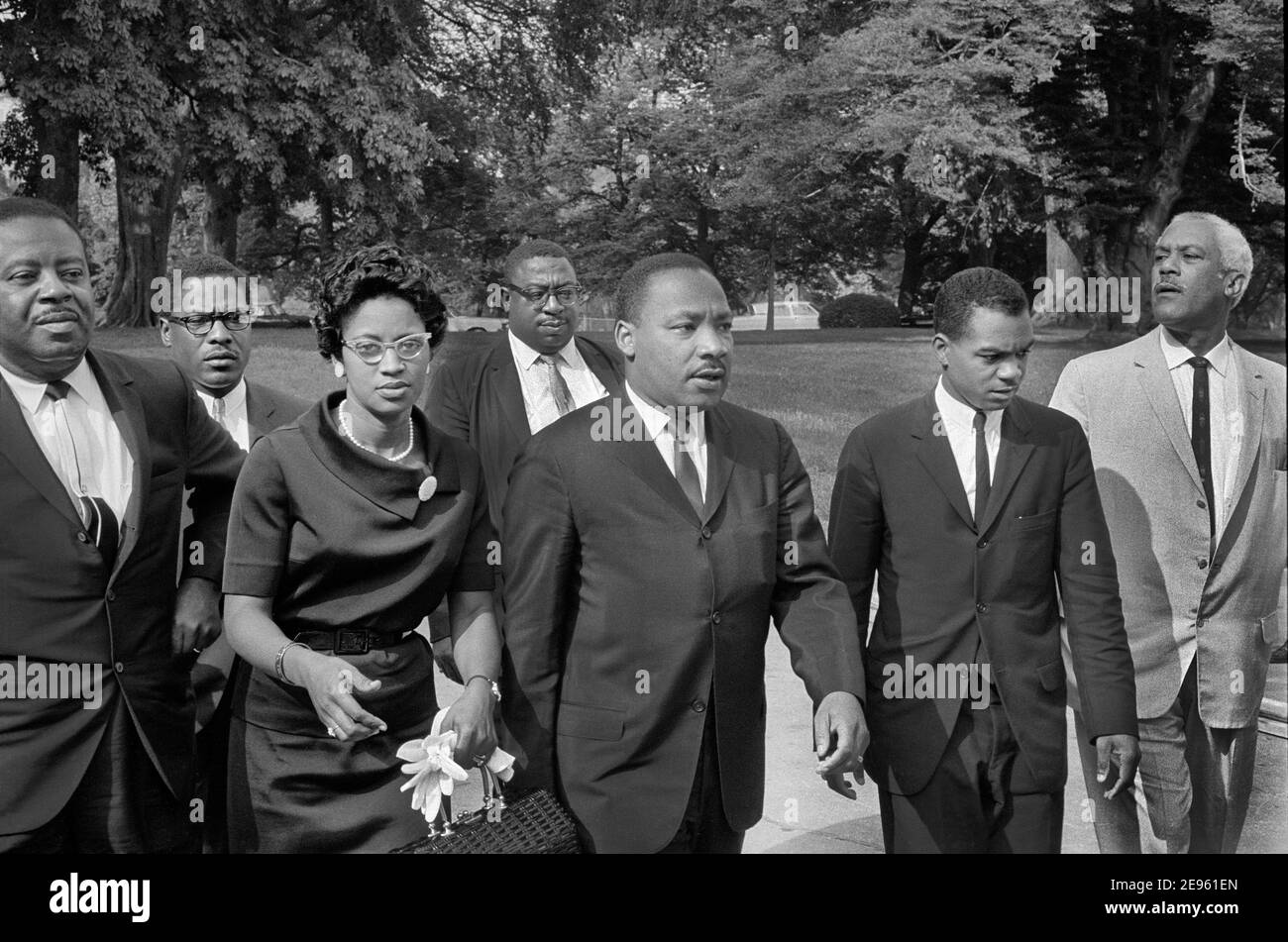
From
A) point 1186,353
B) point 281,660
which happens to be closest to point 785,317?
point 1186,353

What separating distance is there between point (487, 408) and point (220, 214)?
27.1 ft

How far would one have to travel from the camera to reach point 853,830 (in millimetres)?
5434

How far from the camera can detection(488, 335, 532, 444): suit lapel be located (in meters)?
5.24

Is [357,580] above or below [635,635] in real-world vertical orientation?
above

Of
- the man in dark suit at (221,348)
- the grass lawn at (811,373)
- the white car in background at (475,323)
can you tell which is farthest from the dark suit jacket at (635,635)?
the white car in background at (475,323)

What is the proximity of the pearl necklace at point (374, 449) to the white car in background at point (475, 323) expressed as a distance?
28.7 feet

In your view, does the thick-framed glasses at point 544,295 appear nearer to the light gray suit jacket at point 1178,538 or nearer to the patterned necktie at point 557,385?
the patterned necktie at point 557,385

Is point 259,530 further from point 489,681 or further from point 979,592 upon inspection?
point 979,592

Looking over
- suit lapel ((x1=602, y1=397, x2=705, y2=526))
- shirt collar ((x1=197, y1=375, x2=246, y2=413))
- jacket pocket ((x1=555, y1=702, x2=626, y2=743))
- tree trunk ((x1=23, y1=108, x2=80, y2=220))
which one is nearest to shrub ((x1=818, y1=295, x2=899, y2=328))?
tree trunk ((x1=23, y1=108, x2=80, y2=220))

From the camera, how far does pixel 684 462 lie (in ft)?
11.1

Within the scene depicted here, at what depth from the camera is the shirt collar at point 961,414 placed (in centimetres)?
375

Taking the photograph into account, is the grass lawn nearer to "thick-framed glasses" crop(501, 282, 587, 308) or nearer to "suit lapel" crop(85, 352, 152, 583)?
"thick-framed glasses" crop(501, 282, 587, 308)

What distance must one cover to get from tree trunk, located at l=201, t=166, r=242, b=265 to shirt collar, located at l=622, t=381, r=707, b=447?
9.35 metres

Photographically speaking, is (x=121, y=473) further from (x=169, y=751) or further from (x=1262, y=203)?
(x=1262, y=203)
